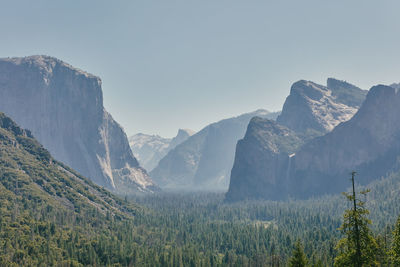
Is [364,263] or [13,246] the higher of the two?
[364,263]

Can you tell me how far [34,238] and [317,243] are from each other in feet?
456

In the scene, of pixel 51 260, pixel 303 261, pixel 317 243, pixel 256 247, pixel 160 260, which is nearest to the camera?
pixel 303 261

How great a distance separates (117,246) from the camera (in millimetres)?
186250

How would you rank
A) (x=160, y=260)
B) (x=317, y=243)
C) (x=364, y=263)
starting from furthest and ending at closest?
(x=317, y=243), (x=160, y=260), (x=364, y=263)

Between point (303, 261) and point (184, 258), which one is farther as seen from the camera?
point (184, 258)

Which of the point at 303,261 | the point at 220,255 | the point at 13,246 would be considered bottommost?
the point at 220,255

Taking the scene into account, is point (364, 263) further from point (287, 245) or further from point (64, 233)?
point (64, 233)

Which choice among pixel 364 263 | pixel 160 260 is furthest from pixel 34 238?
pixel 364 263

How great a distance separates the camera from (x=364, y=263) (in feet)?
161

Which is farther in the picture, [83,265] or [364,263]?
[83,265]

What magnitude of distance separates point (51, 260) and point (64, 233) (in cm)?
4478

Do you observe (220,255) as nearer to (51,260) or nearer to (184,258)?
(184,258)

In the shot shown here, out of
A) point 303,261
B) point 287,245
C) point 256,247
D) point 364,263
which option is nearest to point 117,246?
point 256,247

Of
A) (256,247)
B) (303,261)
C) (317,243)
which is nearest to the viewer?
(303,261)
